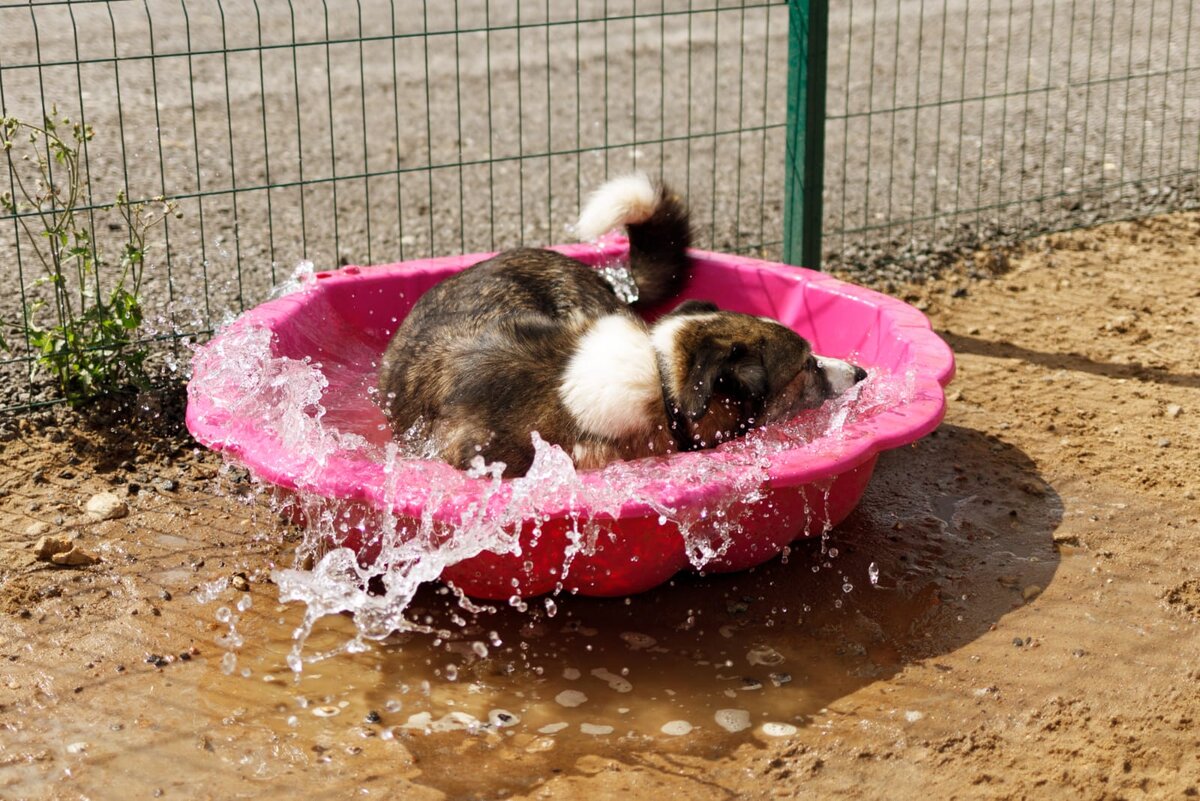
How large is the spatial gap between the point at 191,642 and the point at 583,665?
4.42 ft

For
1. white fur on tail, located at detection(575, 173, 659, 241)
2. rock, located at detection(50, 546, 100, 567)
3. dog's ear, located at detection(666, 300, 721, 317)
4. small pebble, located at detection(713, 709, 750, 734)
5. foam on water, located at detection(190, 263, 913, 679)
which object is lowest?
small pebble, located at detection(713, 709, 750, 734)

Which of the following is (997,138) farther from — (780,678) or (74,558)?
(74,558)

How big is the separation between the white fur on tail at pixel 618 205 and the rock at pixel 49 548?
102 inches

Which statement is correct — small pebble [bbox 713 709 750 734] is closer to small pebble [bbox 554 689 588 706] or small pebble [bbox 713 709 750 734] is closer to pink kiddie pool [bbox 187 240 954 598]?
small pebble [bbox 554 689 588 706]

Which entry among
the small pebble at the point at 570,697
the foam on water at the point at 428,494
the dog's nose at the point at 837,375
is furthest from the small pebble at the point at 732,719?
the dog's nose at the point at 837,375

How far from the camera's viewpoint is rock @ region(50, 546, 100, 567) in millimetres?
5070

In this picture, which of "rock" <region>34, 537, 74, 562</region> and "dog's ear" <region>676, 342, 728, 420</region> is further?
"rock" <region>34, 537, 74, 562</region>

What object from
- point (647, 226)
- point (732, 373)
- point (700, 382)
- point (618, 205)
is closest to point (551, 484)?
point (700, 382)

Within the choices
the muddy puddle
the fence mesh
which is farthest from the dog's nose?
the fence mesh

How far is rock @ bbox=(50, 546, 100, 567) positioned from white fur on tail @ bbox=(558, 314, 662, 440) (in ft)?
6.30

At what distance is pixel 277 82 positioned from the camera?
38.6ft

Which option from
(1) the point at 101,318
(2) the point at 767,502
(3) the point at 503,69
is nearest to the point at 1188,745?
(2) the point at 767,502

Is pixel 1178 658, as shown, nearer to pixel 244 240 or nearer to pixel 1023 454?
pixel 1023 454

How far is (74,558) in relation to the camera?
5.09 m
